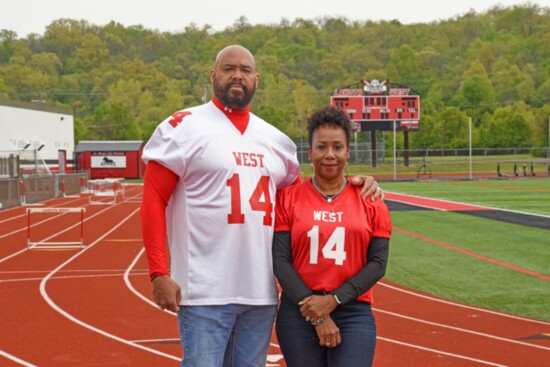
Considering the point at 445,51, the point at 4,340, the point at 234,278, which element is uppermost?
the point at 445,51

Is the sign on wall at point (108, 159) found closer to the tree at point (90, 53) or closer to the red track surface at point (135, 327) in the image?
the red track surface at point (135, 327)

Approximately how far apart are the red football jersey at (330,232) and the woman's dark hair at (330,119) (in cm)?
32

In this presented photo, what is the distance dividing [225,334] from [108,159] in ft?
180

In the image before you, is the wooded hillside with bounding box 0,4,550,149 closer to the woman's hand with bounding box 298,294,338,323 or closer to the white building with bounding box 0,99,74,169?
the white building with bounding box 0,99,74,169

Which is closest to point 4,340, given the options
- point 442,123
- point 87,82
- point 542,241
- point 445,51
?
point 542,241

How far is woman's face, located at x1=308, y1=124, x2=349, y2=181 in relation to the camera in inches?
155

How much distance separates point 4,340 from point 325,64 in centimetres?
14002

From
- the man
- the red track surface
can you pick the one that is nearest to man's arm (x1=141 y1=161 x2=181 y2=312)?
the man

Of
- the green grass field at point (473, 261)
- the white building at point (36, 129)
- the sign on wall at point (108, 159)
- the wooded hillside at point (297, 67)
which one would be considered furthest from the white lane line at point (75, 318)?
the wooded hillside at point (297, 67)

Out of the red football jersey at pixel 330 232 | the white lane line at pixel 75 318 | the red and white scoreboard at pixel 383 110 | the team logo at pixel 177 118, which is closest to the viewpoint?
the red football jersey at pixel 330 232

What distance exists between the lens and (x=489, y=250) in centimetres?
1496

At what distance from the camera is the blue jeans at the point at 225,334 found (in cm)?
379

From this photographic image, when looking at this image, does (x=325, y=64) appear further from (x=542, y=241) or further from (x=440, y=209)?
(x=542, y=241)

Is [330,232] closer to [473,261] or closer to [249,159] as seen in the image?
[249,159]
